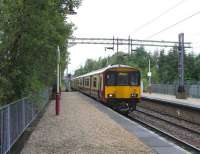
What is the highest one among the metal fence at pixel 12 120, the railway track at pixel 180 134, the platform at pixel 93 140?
the metal fence at pixel 12 120

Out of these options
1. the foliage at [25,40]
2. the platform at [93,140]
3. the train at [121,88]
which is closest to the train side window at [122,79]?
the train at [121,88]

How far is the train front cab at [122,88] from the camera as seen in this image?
26.2 metres

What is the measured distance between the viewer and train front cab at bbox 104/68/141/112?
26.2 metres

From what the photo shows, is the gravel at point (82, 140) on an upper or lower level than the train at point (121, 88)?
lower

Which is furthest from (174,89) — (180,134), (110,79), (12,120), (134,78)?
(12,120)

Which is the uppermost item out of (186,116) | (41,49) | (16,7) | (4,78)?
(16,7)

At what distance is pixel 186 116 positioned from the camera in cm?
2486

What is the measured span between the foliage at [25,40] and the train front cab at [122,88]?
13726 millimetres

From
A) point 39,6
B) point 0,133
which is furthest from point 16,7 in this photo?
point 0,133

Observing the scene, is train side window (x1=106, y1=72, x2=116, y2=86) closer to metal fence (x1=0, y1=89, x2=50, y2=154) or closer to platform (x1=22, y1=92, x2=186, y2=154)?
platform (x1=22, y1=92, x2=186, y2=154)

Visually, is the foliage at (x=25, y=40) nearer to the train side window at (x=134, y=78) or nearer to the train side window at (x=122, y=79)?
the train side window at (x=122, y=79)

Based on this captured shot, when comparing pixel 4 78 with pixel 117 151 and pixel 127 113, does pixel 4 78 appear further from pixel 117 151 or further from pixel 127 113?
pixel 127 113

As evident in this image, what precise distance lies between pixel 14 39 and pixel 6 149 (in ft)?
9.12

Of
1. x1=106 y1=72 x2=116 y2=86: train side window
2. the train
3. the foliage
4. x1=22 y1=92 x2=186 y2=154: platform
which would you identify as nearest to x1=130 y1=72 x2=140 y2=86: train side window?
the train
